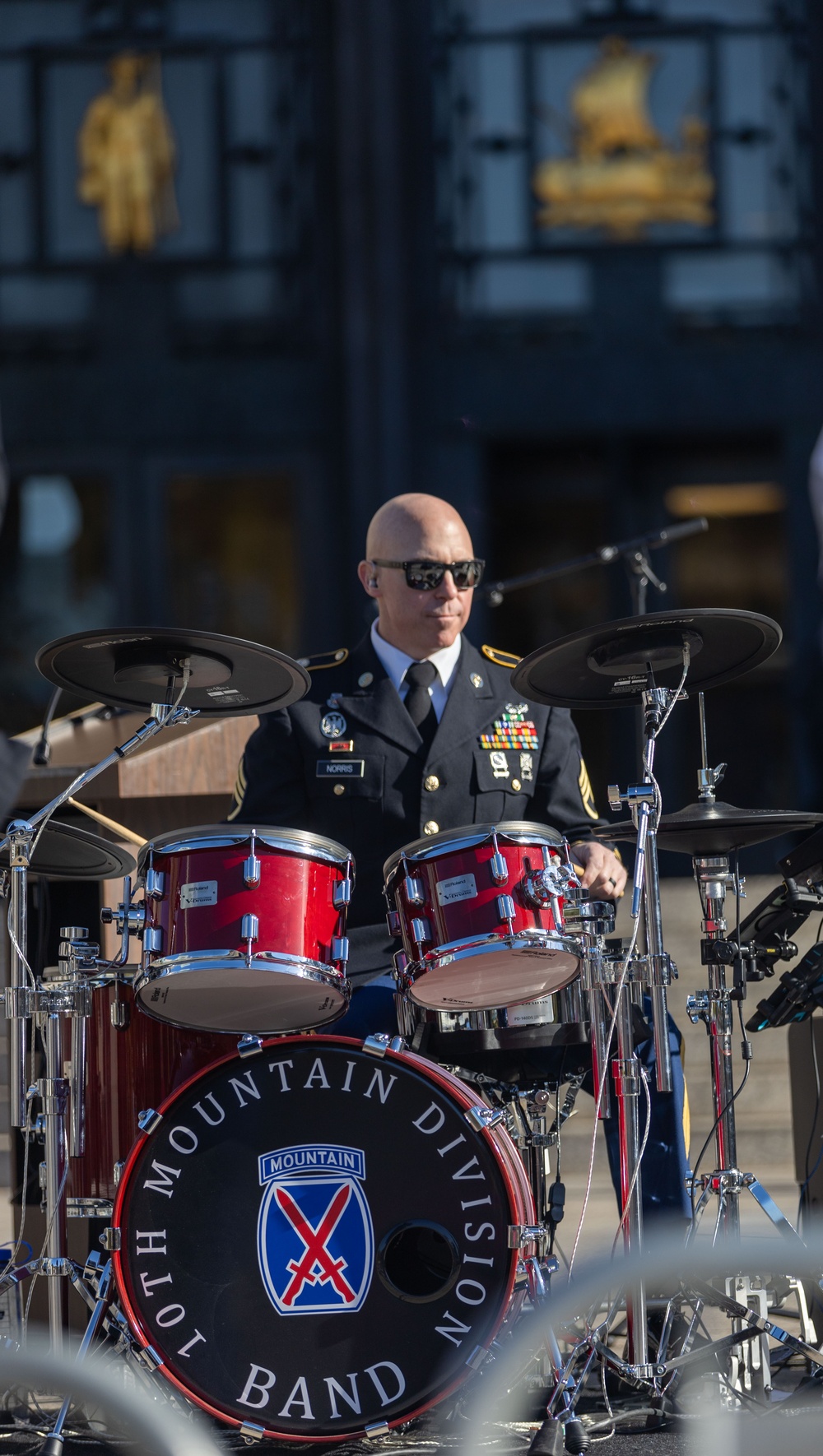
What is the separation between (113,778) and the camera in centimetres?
430

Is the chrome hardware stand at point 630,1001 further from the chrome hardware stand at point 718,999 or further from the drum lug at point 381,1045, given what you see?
the drum lug at point 381,1045

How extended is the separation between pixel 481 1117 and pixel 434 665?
4.43 feet

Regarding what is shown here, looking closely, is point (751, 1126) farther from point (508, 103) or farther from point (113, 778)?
point (508, 103)

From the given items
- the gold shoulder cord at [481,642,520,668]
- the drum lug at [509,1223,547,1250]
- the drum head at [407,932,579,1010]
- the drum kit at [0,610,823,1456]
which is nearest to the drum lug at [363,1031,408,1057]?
the drum kit at [0,610,823,1456]

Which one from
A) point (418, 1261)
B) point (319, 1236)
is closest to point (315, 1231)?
point (319, 1236)

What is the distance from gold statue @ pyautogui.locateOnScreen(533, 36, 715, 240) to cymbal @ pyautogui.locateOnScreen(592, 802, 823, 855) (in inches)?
237

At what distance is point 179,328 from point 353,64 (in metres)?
1.61

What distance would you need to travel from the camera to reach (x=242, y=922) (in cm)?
Result: 298

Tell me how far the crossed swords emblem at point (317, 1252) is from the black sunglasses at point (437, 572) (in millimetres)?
1462

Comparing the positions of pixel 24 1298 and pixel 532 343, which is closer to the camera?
pixel 24 1298

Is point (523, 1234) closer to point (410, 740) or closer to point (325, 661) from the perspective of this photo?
point (410, 740)

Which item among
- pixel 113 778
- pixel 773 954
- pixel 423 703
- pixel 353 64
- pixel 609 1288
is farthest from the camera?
pixel 353 64

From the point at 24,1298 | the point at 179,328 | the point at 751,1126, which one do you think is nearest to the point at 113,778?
the point at 24,1298

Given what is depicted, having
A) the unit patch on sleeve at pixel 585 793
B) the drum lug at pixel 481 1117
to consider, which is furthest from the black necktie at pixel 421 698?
the drum lug at pixel 481 1117
